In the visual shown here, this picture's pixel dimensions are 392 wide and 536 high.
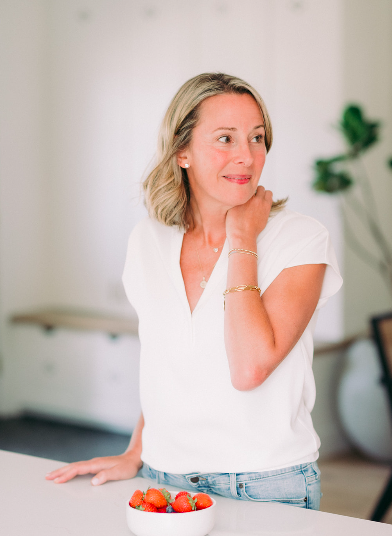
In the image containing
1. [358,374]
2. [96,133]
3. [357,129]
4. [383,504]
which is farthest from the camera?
[96,133]

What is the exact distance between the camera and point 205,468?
1.28 meters

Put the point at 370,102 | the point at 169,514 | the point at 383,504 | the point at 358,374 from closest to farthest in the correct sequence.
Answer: the point at 169,514, the point at 383,504, the point at 358,374, the point at 370,102

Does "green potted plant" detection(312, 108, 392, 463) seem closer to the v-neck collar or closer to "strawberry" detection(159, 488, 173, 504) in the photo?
the v-neck collar

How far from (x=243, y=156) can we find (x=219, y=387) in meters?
0.48

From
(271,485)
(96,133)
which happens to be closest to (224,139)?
(271,485)

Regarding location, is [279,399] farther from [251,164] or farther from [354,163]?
[354,163]

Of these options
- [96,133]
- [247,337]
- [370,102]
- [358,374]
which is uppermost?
[370,102]

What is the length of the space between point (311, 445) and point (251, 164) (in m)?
0.60

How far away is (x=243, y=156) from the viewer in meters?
1.34

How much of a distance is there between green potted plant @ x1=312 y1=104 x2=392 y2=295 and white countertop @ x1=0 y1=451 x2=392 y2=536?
250cm

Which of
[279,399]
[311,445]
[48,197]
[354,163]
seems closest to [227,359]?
[279,399]

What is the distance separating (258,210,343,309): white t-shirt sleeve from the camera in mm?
1288

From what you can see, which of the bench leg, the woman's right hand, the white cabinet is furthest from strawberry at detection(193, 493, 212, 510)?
the white cabinet

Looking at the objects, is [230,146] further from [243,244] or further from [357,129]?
[357,129]
